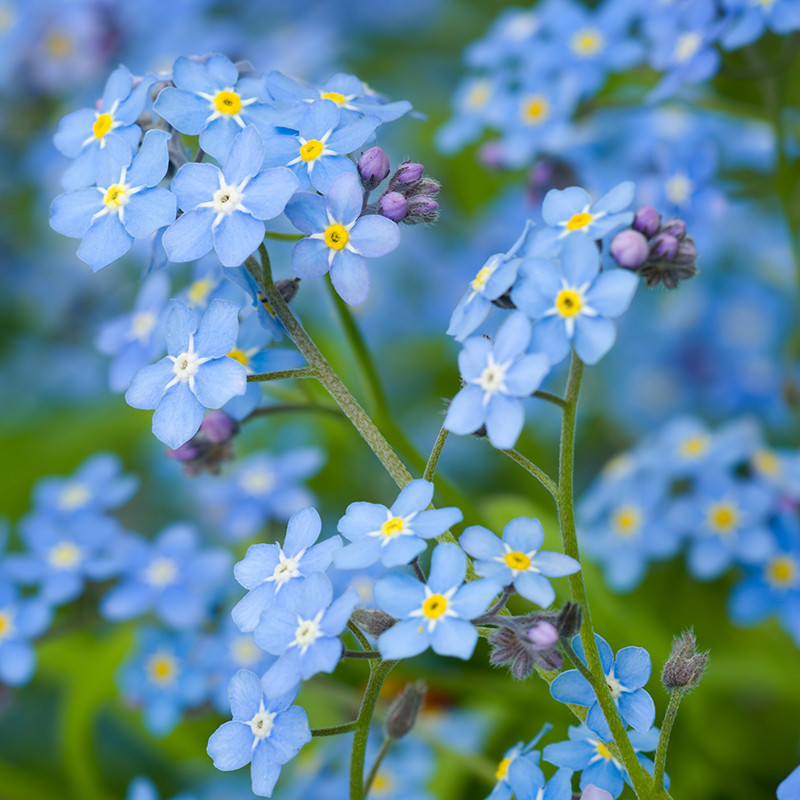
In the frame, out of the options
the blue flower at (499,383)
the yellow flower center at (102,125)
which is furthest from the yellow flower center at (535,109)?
the blue flower at (499,383)

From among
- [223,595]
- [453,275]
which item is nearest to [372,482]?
[453,275]

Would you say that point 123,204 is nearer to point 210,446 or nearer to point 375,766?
point 210,446

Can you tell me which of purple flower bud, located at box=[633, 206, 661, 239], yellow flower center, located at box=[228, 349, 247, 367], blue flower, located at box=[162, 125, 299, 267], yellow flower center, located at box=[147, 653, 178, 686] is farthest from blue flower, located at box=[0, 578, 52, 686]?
purple flower bud, located at box=[633, 206, 661, 239]

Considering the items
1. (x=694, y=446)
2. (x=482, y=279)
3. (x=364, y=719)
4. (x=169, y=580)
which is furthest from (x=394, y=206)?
(x=694, y=446)

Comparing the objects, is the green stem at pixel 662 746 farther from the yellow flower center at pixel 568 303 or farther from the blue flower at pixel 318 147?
the blue flower at pixel 318 147

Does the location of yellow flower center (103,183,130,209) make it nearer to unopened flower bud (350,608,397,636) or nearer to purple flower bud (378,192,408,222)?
purple flower bud (378,192,408,222)
